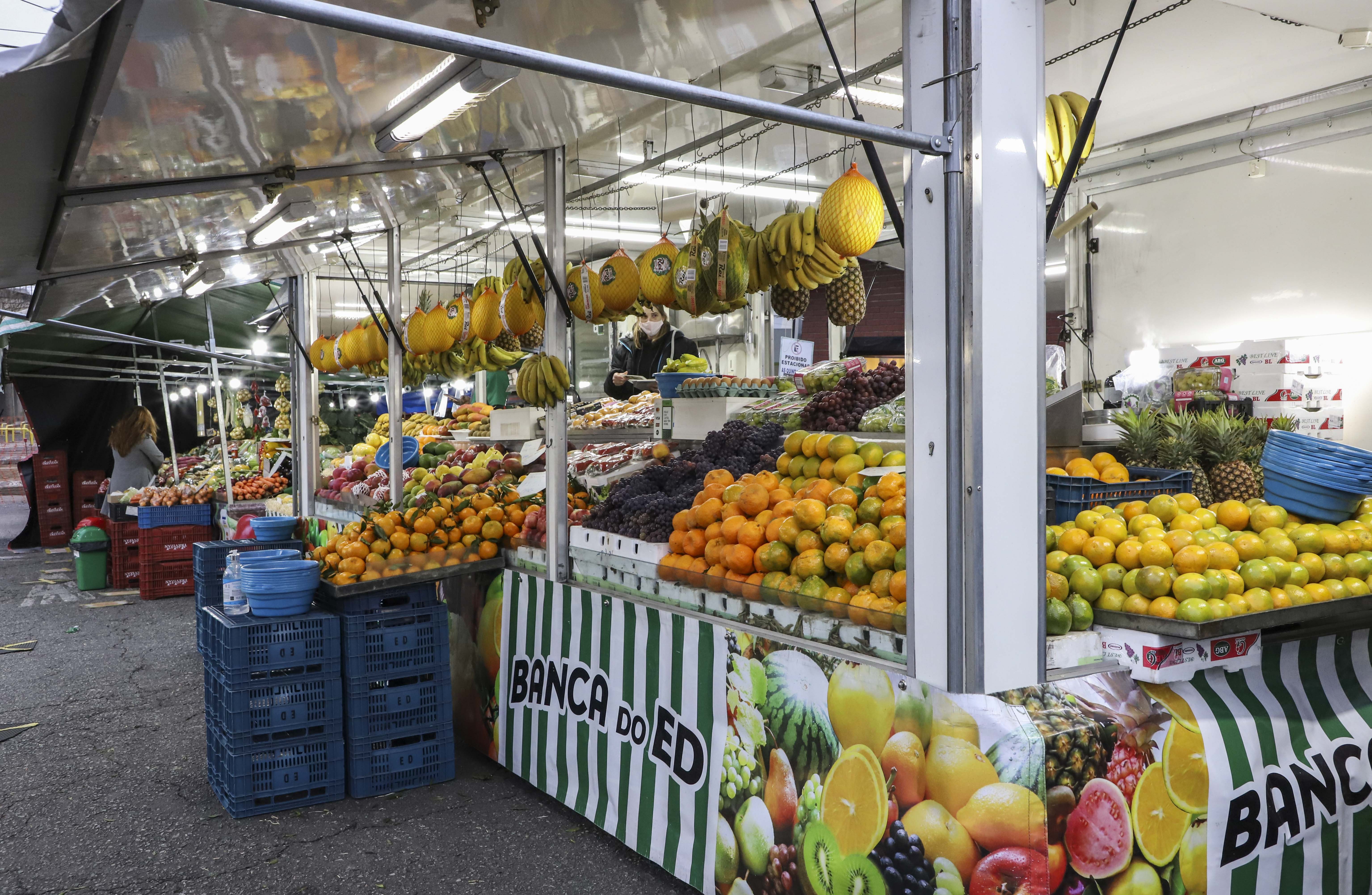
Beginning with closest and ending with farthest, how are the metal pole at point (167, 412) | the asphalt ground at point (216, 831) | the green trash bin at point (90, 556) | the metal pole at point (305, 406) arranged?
the asphalt ground at point (216, 831), the metal pole at point (305, 406), the green trash bin at point (90, 556), the metal pole at point (167, 412)

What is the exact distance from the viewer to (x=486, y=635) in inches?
179

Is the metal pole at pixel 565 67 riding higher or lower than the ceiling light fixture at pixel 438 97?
lower

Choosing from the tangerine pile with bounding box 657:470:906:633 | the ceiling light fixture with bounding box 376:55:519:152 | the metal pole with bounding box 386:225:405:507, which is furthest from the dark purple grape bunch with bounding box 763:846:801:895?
the metal pole with bounding box 386:225:405:507

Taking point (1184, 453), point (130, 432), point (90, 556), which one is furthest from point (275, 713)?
point (130, 432)

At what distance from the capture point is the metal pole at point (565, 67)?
147 centimetres

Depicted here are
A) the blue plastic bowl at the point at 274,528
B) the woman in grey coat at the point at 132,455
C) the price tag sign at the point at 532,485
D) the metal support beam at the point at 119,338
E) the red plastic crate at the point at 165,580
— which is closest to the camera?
the price tag sign at the point at 532,485

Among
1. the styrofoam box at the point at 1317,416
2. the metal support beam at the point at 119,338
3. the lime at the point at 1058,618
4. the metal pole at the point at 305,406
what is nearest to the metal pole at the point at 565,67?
the lime at the point at 1058,618

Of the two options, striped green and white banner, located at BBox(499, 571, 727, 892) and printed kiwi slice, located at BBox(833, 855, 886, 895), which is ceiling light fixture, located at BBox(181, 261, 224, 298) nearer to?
striped green and white banner, located at BBox(499, 571, 727, 892)

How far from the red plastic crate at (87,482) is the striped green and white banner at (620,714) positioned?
12708mm

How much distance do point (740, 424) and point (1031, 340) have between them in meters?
2.02

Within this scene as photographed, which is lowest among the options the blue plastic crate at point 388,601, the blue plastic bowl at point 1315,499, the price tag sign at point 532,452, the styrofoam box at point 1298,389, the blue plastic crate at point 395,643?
the blue plastic crate at point 395,643

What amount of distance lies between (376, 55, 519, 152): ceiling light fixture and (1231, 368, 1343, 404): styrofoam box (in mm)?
7086

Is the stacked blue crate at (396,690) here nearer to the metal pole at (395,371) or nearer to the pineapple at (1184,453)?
the metal pole at (395,371)

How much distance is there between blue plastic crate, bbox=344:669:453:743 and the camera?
13.3 ft
